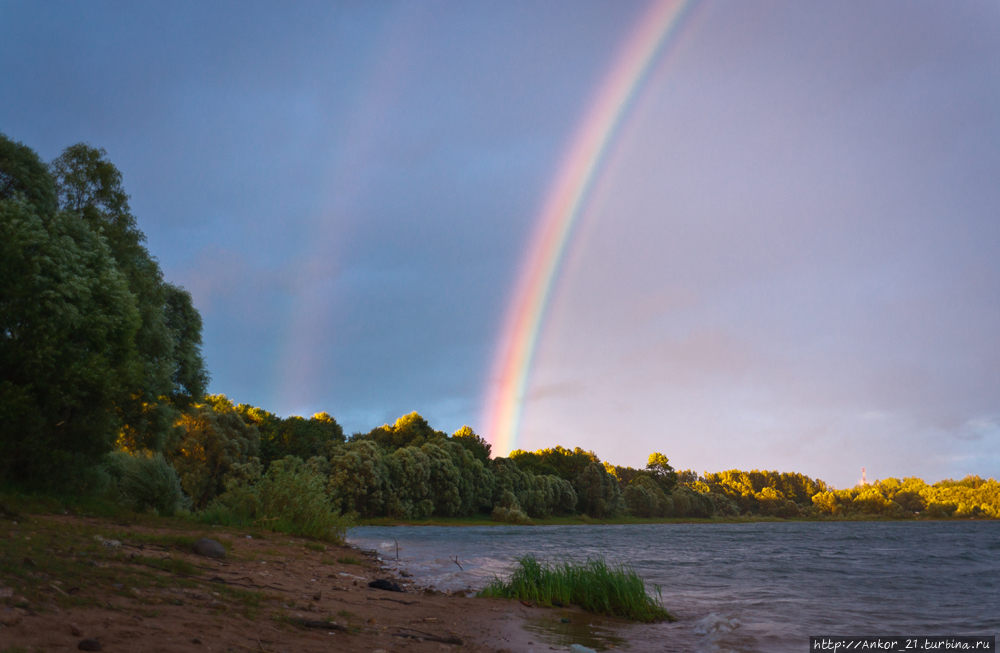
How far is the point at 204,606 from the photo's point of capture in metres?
8.09

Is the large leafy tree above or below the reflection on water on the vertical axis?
above

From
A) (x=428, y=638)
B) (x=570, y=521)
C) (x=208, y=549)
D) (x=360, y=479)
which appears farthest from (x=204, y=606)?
(x=570, y=521)

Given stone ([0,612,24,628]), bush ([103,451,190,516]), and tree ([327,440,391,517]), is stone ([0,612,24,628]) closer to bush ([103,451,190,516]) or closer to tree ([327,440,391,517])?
bush ([103,451,190,516])

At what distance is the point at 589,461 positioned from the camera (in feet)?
474

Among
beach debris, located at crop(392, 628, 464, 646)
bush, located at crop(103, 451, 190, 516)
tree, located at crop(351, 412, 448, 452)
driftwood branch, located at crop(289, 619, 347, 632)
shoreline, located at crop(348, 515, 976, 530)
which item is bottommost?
shoreline, located at crop(348, 515, 976, 530)

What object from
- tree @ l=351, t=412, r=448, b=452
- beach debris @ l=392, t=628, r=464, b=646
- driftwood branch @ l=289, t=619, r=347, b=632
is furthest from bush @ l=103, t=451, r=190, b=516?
tree @ l=351, t=412, r=448, b=452

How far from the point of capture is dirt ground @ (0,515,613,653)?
611 cm

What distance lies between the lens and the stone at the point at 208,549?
44.4ft

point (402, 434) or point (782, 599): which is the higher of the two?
point (402, 434)

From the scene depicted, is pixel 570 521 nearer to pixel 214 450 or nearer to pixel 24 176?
pixel 214 450

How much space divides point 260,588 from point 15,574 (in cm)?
419

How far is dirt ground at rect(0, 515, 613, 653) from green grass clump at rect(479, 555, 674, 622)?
0.68m

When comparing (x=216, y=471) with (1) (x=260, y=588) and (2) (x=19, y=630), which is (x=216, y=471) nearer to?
(1) (x=260, y=588)

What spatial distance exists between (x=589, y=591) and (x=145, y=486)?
17547mm
